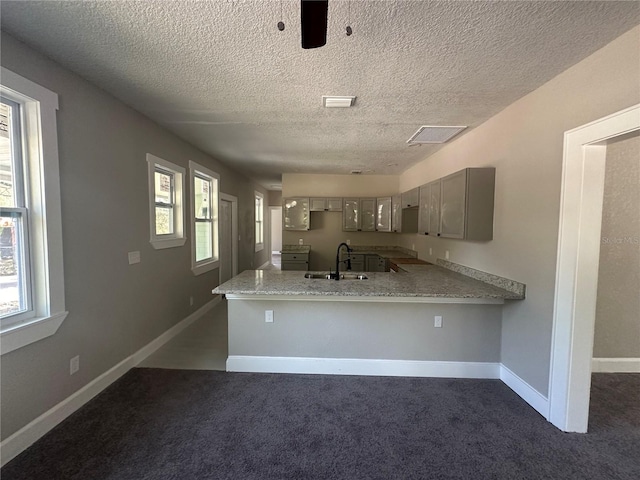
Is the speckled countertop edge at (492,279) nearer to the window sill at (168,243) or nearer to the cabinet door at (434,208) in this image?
the cabinet door at (434,208)

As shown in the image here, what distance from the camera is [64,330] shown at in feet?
6.69

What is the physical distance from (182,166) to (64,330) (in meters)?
2.34

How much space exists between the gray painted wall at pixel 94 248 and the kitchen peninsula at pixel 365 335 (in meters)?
1.03

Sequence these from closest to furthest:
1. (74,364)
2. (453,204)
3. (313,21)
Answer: (313,21)
(74,364)
(453,204)

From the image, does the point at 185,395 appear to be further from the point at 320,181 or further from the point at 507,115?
the point at 320,181

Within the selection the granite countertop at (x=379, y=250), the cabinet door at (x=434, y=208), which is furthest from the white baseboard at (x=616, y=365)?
the granite countertop at (x=379, y=250)

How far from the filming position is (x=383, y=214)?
18.3 ft

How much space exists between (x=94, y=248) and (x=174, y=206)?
144 centimetres

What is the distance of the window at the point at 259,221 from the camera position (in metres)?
8.47

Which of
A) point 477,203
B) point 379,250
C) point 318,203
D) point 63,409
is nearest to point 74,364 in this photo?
point 63,409

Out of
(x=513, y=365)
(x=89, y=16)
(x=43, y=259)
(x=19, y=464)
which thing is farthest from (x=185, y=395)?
(x=513, y=365)

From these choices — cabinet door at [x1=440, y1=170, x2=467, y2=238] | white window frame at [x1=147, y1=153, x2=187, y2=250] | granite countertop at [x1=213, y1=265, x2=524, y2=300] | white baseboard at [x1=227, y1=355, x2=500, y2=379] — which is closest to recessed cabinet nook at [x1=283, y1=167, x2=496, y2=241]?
cabinet door at [x1=440, y1=170, x2=467, y2=238]

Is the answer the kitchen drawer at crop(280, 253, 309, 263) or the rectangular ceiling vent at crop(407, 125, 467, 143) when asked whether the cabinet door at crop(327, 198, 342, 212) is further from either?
the rectangular ceiling vent at crop(407, 125, 467, 143)

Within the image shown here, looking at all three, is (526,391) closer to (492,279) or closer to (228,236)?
(492,279)
